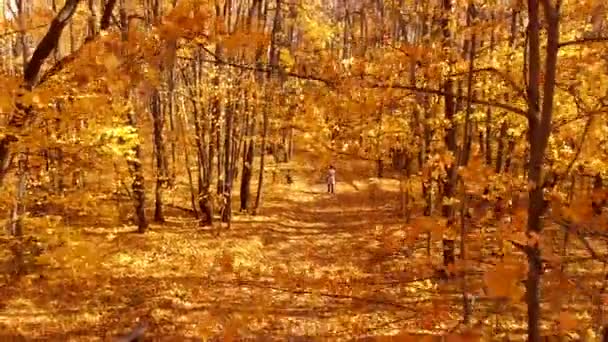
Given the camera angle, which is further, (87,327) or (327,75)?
(87,327)

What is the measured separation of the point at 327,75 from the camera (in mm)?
4391

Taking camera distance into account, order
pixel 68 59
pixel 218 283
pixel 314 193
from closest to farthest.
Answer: pixel 68 59 → pixel 218 283 → pixel 314 193

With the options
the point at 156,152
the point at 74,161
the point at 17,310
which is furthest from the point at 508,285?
the point at 156,152

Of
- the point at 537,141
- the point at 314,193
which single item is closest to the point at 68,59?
the point at 537,141

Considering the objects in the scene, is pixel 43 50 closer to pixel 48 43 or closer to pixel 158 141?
pixel 48 43

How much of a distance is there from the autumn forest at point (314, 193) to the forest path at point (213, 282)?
79 millimetres

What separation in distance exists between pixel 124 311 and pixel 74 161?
4.17 meters

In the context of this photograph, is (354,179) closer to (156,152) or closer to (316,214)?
(316,214)

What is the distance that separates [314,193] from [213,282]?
A: 1766cm

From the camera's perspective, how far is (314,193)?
31.4 meters

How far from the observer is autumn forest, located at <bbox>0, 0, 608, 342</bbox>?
3.62 meters

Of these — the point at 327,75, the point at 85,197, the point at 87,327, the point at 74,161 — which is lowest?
the point at 87,327

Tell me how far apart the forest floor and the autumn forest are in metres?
0.07

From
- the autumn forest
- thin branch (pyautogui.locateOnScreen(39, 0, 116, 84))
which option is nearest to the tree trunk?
the autumn forest
